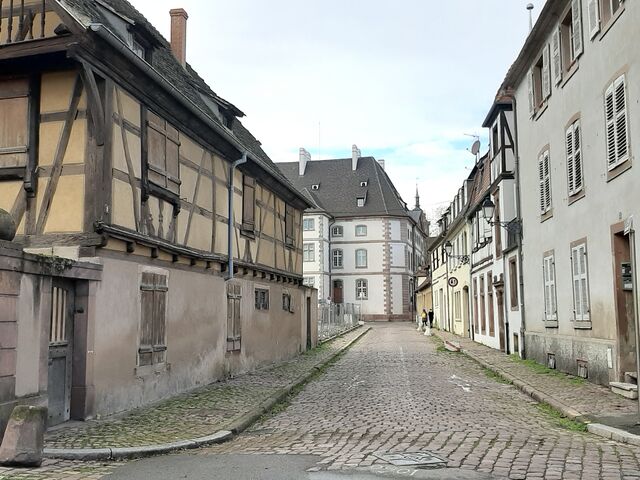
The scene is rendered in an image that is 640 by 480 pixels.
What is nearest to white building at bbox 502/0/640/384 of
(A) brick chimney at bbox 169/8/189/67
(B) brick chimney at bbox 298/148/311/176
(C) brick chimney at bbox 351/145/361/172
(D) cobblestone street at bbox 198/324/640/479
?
(D) cobblestone street at bbox 198/324/640/479

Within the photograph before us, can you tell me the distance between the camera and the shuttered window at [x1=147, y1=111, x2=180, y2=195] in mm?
11703

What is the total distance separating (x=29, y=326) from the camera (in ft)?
26.3

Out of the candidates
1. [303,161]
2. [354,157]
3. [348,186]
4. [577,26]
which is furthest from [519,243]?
[303,161]

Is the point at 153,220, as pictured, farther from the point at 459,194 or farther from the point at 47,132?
the point at 459,194

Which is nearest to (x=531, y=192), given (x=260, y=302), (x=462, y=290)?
(x=260, y=302)

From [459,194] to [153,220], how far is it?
26.7 m

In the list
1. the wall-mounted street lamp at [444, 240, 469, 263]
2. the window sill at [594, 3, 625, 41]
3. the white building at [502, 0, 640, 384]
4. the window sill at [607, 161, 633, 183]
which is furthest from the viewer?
the wall-mounted street lamp at [444, 240, 469, 263]

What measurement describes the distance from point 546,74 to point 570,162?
2890 mm

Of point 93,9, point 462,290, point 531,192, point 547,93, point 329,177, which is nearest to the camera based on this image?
point 93,9

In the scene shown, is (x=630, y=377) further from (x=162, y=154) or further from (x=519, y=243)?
(x=162, y=154)

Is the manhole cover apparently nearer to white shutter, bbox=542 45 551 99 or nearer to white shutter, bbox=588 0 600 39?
white shutter, bbox=588 0 600 39

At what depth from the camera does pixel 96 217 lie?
981cm

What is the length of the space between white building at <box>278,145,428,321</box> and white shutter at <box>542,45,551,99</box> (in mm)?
48066

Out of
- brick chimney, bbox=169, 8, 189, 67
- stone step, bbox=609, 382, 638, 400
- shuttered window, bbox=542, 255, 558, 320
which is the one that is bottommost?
stone step, bbox=609, 382, 638, 400
